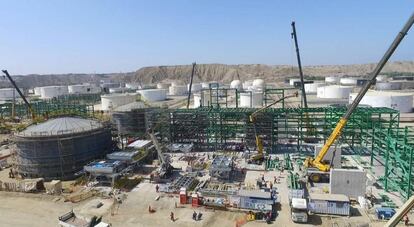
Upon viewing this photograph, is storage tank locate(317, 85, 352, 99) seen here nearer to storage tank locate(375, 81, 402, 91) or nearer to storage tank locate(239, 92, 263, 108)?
storage tank locate(375, 81, 402, 91)

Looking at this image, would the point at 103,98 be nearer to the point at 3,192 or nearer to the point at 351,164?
the point at 3,192

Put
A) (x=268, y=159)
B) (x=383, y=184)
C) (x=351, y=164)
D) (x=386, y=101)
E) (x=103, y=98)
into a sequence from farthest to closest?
(x=103, y=98), (x=386, y=101), (x=268, y=159), (x=351, y=164), (x=383, y=184)

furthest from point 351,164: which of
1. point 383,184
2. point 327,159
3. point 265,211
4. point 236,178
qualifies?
point 265,211

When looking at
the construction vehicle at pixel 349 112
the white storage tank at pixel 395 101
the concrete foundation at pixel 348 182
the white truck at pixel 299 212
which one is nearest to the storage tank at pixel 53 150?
the white truck at pixel 299 212

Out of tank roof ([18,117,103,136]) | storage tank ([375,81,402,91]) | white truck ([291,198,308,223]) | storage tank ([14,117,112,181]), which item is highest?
storage tank ([375,81,402,91])

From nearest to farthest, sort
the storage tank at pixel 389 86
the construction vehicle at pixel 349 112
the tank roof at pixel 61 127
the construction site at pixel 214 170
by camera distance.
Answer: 1. the construction site at pixel 214 170
2. the construction vehicle at pixel 349 112
3. the tank roof at pixel 61 127
4. the storage tank at pixel 389 86

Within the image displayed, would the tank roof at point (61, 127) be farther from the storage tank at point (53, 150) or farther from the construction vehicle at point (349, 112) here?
the construction vehicle at point (349, 112)

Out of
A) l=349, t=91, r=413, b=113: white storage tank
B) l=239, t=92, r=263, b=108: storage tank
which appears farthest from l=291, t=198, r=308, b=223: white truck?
l=239, t=92, r=263, b=108: storage tank
